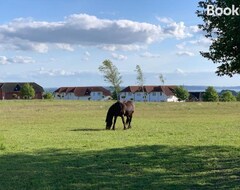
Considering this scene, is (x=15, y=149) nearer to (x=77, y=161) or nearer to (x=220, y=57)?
(x=77, y=161)

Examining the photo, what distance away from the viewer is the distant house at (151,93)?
141875mm

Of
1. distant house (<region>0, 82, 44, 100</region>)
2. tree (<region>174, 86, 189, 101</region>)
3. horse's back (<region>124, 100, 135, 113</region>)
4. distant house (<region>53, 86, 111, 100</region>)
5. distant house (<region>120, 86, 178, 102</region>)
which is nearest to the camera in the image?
horse's back (<region>124, 100, 135, 113</region>)

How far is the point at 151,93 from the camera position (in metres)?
146

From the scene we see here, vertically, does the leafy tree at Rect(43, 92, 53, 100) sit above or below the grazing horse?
above

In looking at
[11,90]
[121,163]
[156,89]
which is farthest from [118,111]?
[156,89]

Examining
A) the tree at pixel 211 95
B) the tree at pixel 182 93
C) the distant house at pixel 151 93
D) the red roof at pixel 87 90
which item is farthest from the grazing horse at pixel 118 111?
Answer: the red roof at pixel 87 90

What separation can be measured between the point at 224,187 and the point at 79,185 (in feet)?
11.4

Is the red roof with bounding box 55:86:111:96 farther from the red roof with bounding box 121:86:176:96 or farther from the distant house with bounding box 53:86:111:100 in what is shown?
the red roof with bounding box 121:86:176:96

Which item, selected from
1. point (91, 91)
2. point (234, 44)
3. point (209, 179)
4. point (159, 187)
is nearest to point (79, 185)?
point (159, 187)

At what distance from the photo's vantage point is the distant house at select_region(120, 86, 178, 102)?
14188cm

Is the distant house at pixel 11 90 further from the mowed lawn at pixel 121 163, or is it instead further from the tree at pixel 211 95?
the mowed lawn at pixel 121 163

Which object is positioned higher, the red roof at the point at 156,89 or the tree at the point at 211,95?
the red roof at the point at 156,89

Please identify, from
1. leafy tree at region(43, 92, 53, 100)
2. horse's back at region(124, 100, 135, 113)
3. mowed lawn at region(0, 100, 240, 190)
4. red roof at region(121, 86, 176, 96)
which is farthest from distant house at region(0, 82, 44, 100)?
mowed lawn at region(0, 100, 240, 190)

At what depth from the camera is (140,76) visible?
11781 cm
